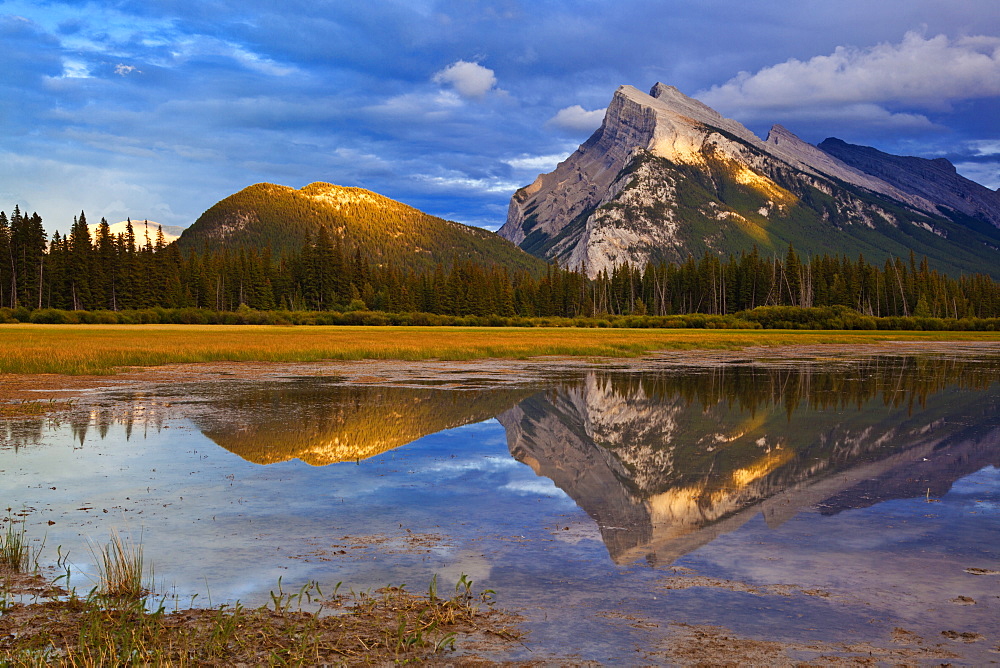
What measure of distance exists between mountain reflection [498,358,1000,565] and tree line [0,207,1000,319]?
116565 millimetres

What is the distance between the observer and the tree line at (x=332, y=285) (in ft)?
422

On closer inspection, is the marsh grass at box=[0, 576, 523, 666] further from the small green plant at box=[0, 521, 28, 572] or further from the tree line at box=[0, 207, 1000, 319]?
the tree line at box=[0, 207, 1000, 319]

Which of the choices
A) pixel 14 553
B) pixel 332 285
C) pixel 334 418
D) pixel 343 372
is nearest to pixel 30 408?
pixel 334 418

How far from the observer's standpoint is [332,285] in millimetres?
164125

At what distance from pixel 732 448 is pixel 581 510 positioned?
7102 mm

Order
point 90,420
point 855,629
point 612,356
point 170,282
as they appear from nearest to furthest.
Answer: point 855,629, point 90,420, point 612,356, point 170,282

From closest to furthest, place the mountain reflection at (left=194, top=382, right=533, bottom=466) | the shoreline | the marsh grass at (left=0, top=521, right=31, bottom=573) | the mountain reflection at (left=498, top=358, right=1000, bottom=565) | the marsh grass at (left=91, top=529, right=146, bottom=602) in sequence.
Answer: the marsh grass at (left=91, top=529, right=146, bottom=602), the marsh grass at (left=0, top=521, right=31, bottom=573), the mountain reflection at (left=498, top=358, right=1000, bottom=565), the mountain reflection at (left=194, top=382, right=533, bottom=466), the shoreline

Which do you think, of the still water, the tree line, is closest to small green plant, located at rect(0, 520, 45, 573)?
the still water

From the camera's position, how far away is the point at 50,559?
28.9 ft

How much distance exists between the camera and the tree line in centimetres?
12850

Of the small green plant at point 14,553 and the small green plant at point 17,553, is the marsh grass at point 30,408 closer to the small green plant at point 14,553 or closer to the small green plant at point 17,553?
the small green plant at point 17,553

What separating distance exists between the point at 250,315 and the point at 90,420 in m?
102

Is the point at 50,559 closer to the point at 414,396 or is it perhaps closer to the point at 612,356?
the point at 414,396

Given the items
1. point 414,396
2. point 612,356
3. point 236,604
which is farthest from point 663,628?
point 612,356
